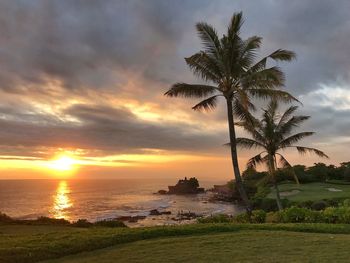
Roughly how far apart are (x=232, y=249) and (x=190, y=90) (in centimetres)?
1153

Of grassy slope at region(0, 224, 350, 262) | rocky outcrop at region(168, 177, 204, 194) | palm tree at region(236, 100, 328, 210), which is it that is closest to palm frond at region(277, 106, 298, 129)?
palm tree at region(236, 100, 328, 210)

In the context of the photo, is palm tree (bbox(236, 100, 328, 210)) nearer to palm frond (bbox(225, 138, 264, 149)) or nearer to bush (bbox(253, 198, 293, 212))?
palm frond (bbox(225, 138, 264, 149))

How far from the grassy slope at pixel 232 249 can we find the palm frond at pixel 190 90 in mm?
9347

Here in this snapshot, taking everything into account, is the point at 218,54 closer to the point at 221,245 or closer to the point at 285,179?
the point at 221,245

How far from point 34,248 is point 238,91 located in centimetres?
1230

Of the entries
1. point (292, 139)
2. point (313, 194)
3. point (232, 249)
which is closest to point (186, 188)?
point (313, 194)

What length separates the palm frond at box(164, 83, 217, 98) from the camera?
21.0 m

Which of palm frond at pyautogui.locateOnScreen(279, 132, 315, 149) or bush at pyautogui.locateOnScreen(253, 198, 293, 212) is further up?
palm frond at pyautogui.locateOnScreen(279, 132, 315, 149)

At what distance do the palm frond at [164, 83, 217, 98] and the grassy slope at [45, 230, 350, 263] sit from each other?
935cm

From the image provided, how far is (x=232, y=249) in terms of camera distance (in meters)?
11.3

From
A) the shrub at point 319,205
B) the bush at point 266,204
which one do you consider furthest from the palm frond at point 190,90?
the bush at point 266,204

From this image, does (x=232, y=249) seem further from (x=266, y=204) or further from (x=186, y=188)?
(x=186, y=188)

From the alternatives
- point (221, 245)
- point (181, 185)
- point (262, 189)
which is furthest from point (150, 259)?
point (181, 185)

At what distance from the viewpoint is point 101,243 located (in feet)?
41.5
